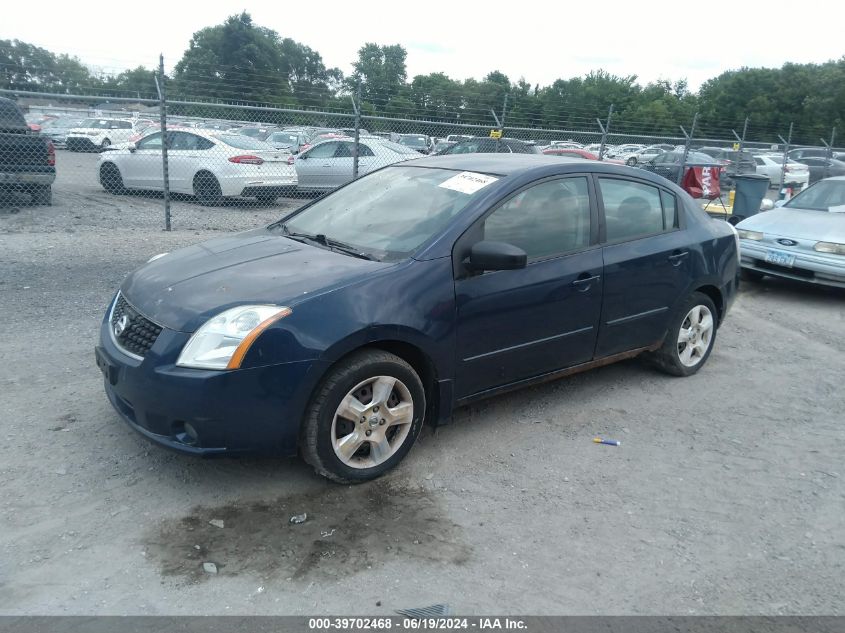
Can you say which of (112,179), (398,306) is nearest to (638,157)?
(112,179)

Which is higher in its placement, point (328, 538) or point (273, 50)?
point (273, 50)

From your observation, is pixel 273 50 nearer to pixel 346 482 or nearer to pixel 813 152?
pixel 813 152

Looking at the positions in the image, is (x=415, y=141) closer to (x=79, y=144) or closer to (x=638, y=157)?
(x=638, y=157)

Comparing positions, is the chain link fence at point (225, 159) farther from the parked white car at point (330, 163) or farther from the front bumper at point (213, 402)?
the front bumper at point (213, 402)

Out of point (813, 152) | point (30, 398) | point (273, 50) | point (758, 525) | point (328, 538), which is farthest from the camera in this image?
point (273, 50)

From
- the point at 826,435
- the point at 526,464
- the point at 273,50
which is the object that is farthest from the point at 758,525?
the point at 273,50

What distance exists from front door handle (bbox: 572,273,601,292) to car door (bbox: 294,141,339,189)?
11256 mm

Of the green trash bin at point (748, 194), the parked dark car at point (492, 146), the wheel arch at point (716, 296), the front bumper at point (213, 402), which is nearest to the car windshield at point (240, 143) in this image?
the parked dark car at point (492, 146)

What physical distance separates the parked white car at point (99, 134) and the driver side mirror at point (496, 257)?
24.6 meters

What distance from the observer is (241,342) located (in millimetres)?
3357

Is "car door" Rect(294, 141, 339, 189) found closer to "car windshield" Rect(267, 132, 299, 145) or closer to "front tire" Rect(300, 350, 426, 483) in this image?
"car windshield" Rect(267, 132, 299, 145)

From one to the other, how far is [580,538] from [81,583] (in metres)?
2.16

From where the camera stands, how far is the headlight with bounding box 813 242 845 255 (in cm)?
816

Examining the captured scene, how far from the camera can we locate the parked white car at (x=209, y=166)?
13.1m
